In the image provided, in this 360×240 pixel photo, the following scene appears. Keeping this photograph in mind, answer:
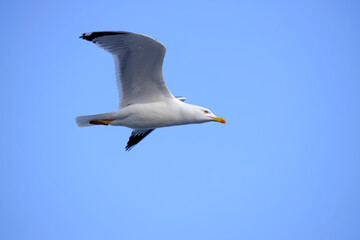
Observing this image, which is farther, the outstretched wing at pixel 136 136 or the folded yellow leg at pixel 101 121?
the outstretched wing at pixel 136 136

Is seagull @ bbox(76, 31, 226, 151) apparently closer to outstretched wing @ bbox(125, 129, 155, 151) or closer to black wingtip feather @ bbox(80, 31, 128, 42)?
black wingtip feather @ bbox(80, 31, 128, 42)

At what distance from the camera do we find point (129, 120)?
978 cm

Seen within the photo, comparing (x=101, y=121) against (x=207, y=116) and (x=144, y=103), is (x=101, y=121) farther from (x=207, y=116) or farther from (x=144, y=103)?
(x=207, y=116)

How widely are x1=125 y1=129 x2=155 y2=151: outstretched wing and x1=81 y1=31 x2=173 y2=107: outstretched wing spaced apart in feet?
5.57

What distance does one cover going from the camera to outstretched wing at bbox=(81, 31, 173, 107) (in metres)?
8.72

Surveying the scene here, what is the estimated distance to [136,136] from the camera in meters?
11.5

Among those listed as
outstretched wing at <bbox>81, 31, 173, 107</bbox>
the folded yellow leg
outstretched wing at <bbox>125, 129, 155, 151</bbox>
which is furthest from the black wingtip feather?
outstretched wing at <bbox>125, 129, 155, 151</bbox>

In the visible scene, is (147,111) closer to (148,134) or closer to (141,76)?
(141,76)

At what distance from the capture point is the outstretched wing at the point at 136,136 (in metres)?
11.5

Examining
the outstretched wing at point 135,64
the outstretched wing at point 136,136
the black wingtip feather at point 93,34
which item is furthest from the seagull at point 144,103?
the outstretched wing at point 136,136

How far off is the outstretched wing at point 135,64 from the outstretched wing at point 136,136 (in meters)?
1.70

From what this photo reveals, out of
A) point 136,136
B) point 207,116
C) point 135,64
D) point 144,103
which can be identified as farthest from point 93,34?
point 136,136

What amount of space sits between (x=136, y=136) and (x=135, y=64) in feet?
8.64

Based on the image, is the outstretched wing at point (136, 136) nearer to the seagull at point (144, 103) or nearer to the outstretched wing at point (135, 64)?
the seagull at point (144, 103)
